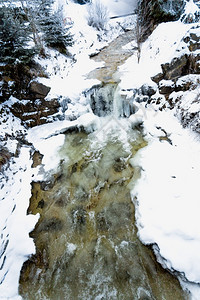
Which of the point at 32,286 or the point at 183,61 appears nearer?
the point at 32,286

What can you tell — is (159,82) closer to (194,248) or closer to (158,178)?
(158,178)

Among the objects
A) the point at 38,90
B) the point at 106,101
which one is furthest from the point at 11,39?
the point at 106,101

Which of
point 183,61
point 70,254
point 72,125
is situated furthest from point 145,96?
point 70,254

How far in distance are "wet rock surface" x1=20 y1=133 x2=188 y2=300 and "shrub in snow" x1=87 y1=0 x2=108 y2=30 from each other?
1847 centimetres

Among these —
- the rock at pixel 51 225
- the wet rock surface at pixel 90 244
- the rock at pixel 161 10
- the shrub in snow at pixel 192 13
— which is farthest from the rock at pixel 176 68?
the rock at pixel 51 225

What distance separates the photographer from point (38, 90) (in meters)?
5.91

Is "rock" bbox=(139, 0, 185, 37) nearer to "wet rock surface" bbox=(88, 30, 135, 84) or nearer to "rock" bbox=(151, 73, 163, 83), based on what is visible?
"wet rock surface" bbox=(88, 30, 135, 84)

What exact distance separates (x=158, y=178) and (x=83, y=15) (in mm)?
21501

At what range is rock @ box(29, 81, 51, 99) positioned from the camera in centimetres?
584

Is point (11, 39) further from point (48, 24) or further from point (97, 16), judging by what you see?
point (97, 16)

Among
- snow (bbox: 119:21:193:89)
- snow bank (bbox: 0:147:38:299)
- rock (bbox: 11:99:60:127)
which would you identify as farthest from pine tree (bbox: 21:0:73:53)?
snow bank (bbox: 0:147:38:299)

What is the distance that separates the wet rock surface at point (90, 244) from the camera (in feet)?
7.68

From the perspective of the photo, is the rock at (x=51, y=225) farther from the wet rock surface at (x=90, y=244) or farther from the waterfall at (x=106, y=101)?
the waterfall at (x=106, y=101)

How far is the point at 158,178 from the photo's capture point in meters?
3.76
